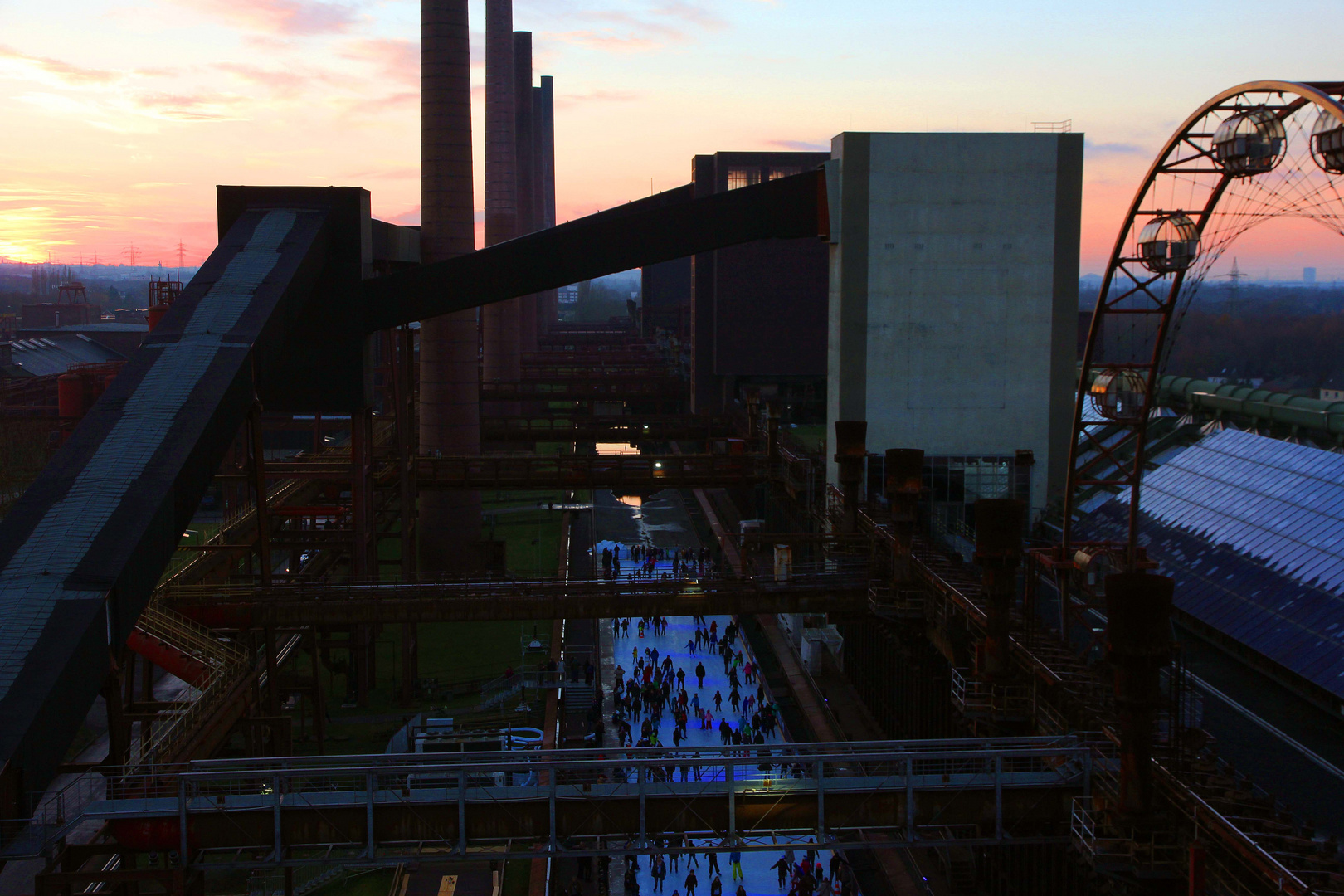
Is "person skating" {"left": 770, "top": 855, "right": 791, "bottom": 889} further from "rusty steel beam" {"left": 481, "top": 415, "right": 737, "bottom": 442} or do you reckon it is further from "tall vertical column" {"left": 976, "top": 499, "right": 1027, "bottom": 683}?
"rusty steel beam" {"left": 481, "top": 415, "right": 737, "bottom": 442}

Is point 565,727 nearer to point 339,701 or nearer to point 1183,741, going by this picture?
point 339,701

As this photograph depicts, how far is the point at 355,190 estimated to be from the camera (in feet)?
92.2

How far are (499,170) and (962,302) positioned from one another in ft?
174

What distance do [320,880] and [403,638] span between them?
959cm

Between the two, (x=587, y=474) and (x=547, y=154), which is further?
(x=547, y=154)

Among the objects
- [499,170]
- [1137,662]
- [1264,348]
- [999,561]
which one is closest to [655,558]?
[999,561]

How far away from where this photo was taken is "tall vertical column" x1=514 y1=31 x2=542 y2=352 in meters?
102

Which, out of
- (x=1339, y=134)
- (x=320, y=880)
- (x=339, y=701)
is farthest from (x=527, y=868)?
(x=1339, y=134)

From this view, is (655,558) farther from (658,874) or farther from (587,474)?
(658,874)

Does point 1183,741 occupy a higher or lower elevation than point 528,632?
higher

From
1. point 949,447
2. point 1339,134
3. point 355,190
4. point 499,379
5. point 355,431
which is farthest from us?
point 499,379

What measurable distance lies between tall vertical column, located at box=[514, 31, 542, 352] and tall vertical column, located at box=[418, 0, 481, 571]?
5233 cm

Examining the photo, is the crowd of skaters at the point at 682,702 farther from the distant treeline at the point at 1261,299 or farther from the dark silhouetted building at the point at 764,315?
the distant treeline at the point at 1261,299

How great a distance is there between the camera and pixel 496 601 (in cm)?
2464
